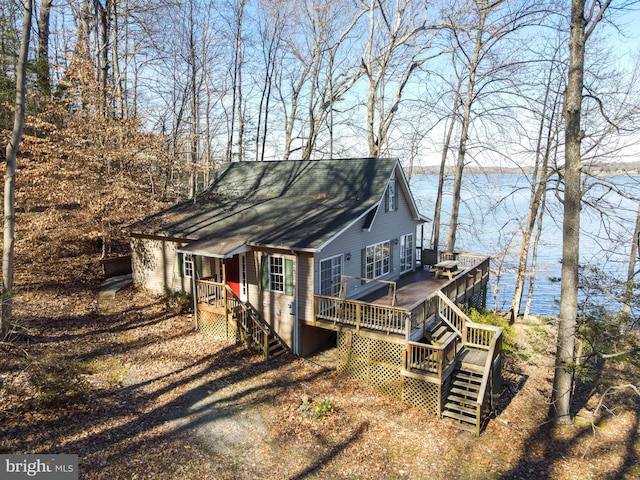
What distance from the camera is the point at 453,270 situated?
18656mm

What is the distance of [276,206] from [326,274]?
4.37m

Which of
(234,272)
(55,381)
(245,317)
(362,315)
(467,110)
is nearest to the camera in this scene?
(55,381)

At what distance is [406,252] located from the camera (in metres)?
19.7

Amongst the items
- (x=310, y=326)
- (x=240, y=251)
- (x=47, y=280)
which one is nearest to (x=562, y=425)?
(x=310, y=326)

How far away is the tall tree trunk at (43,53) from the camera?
18.4 metres

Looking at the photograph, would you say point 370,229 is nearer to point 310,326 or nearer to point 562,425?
point 310,326

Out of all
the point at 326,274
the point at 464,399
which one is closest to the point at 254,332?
the point at 326,274

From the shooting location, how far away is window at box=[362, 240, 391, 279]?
16.3 meters

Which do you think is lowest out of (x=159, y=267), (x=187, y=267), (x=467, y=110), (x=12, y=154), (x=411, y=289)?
(x=411, y=289)

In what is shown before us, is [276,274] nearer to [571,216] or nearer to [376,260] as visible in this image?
[376,260]

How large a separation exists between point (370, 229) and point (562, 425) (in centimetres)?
857

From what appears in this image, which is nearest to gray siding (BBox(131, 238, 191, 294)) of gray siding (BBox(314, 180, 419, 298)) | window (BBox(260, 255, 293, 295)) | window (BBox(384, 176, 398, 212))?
window (BBox(260, 255, 293, 295))

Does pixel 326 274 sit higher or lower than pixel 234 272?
higher

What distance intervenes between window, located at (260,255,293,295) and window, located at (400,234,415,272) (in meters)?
7.12
